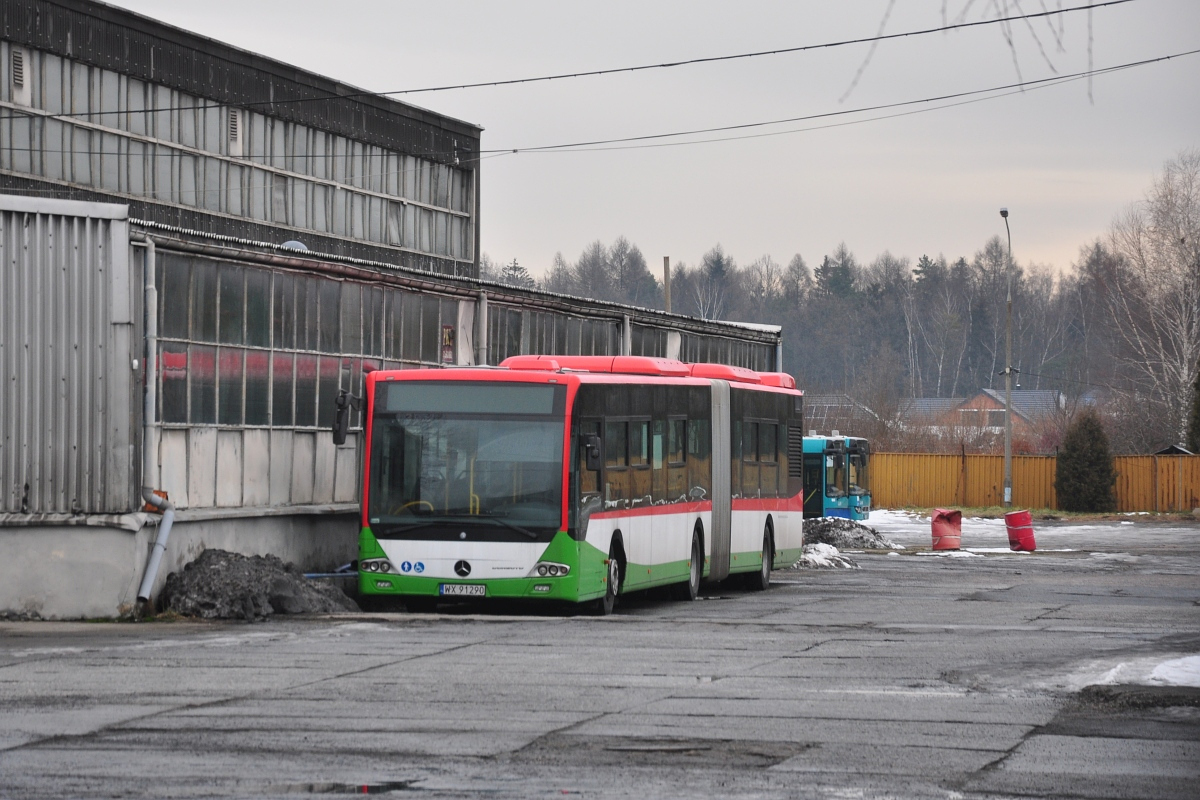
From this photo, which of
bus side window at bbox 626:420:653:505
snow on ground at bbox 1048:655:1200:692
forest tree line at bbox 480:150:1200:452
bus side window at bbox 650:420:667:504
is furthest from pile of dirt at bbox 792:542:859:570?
forest tree line at bbox 480:150:1200:452

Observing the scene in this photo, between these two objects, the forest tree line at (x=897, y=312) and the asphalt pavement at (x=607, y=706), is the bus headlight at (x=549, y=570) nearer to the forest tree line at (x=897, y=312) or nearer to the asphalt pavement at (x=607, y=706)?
the asphalt pavement at (x=607, y=706)

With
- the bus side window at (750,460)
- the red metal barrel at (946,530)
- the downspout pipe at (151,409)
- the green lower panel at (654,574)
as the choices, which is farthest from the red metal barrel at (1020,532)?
the downspout pipe at (151,409)

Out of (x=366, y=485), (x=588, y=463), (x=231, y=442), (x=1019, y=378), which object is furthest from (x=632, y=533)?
(x=1019, y=378)

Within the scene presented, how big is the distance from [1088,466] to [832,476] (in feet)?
62.5

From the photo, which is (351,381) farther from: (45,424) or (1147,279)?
(1147,279)

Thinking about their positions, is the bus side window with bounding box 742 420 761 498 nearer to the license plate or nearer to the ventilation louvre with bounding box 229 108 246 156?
the license plate

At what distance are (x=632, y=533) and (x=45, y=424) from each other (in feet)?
23.0

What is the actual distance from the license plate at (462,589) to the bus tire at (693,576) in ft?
15.5

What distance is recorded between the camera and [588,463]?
20.0 metres

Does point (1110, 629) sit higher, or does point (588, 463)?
point (588, 463)

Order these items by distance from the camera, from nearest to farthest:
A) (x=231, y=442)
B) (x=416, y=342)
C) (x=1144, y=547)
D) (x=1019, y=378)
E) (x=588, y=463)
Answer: (x=588, y=463)
(x=231, y=442)
(x=416, y=342)
(x=1144, y=547)
(x=1019, y=378)

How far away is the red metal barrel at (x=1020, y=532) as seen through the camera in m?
39.8

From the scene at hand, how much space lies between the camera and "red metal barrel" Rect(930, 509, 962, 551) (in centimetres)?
4016

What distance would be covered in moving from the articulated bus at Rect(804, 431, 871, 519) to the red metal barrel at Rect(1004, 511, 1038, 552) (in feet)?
25.8
